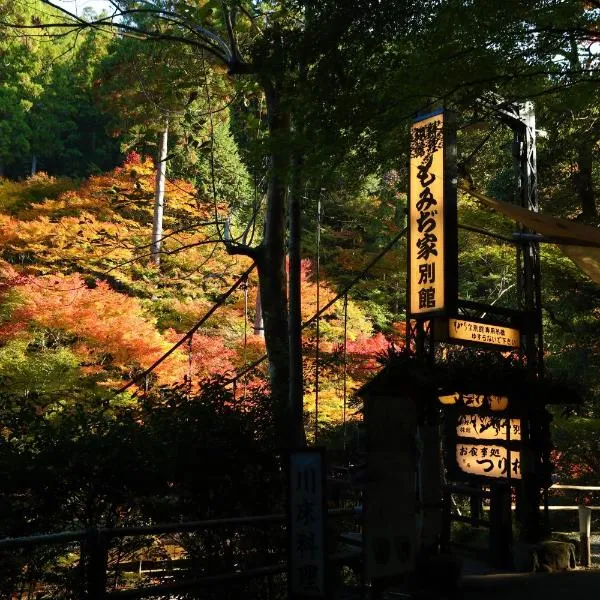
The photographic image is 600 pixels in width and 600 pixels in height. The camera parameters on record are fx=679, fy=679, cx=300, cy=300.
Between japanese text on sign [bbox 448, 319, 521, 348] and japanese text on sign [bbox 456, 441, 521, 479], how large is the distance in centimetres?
134

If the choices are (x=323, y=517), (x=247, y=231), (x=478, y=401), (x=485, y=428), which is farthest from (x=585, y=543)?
(x=247, y=231)

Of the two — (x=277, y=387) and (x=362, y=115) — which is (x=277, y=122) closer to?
(x=362, y=115)

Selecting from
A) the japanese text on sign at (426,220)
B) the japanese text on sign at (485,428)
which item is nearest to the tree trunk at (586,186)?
the japanese text on sign at (485,428)

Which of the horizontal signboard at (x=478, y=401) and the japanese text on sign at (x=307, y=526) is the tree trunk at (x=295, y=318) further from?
the japanese text on sign at (x=307, y=526)

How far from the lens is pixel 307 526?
472cm

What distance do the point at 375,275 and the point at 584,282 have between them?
924cm

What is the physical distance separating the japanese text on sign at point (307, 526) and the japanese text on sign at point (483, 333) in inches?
134

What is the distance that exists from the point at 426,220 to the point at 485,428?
9.16 ft

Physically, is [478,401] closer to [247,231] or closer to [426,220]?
[426,220]

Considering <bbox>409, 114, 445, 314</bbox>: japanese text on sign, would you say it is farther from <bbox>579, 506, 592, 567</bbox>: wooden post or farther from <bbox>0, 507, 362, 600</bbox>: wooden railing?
<bbox>579, 506, 592, 567</bbox>: wooden post

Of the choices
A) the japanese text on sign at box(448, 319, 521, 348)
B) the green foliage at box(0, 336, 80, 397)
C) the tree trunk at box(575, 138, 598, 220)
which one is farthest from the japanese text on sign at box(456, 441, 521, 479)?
the green foliage at box(0, 336, 80, 397)

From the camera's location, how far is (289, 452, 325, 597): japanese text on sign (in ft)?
15.3

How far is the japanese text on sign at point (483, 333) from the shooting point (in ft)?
25.4

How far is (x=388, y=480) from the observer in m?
5.74
